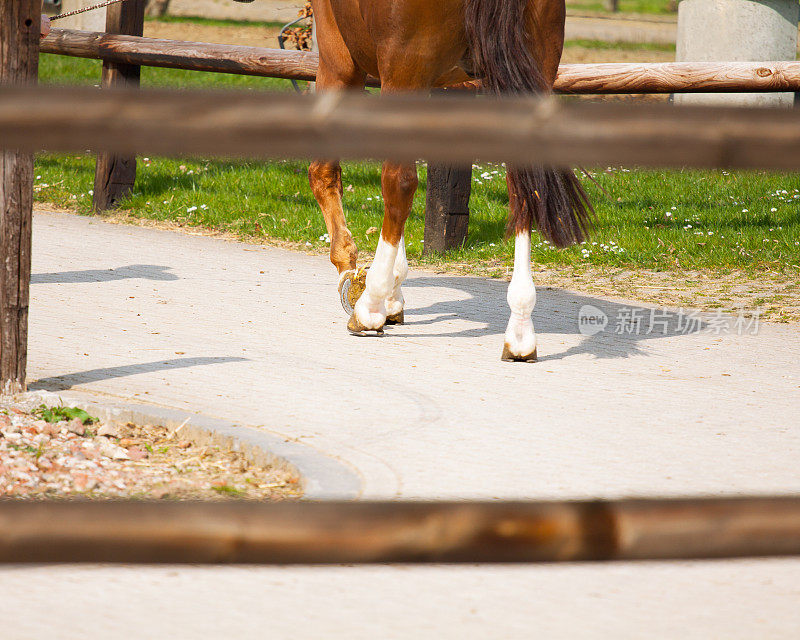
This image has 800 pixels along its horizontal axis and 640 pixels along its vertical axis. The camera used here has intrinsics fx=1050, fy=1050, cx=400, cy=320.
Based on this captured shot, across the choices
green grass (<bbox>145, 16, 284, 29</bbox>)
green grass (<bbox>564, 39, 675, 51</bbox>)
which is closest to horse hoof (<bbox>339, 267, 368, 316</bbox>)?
green grass (<bbox>564, 39, 675, 51</bbox>)

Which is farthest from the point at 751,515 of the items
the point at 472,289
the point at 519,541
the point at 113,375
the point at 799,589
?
the point at 472,289

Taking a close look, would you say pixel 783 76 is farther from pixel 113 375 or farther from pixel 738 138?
pixel 738 138

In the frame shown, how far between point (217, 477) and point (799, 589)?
5.73ft

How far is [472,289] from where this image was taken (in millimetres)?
6805

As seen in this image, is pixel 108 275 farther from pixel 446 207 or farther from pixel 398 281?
pixel 446 207

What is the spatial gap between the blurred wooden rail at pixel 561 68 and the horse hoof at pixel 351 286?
2625 millimetres

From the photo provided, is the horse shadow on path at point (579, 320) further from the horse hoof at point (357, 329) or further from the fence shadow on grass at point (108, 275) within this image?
the fence shadow on grass at point (108, 275)

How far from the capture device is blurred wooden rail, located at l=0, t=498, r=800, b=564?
127 cm

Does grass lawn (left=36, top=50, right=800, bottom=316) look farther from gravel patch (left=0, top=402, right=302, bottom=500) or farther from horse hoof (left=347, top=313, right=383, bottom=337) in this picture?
gravel patch (left=0, top=402, right=302, bottom=500)

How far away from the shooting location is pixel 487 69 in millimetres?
4684

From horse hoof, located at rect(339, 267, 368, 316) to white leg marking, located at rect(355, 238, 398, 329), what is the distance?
6.7 inches

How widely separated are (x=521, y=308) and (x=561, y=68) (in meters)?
3.12

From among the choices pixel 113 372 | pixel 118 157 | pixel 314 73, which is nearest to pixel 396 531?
pixel 113 372

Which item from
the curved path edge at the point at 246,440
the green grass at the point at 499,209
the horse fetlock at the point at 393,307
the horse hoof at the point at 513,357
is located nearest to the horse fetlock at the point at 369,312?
the horse fetlock at the point at 393,307
